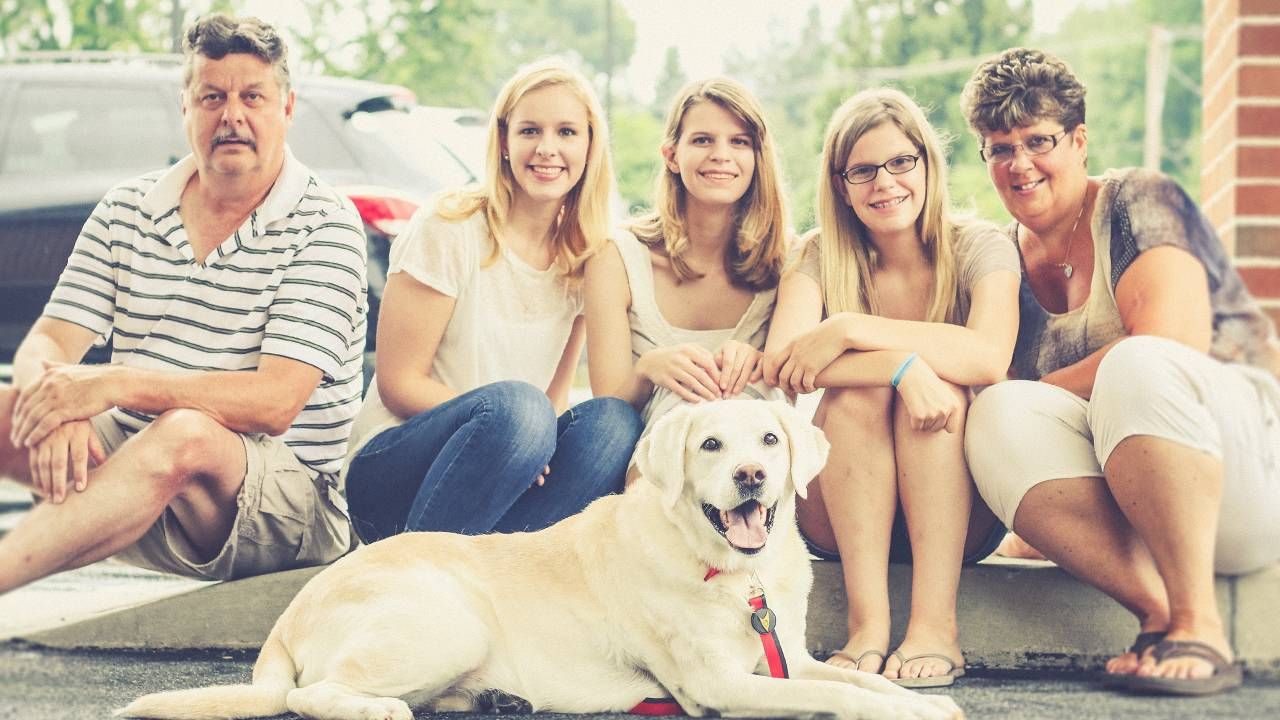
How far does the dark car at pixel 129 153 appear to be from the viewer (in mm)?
6051

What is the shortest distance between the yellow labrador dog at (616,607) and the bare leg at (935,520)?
0.28 metres

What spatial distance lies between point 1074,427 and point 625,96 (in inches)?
1809

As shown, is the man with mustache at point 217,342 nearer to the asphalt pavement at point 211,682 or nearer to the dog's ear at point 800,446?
the asphalt pavement at point 211,682

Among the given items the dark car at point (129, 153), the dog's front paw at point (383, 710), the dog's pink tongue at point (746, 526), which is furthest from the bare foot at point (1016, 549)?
the dark car at point (129, 153)

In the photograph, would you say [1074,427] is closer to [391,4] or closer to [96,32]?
[96,32]

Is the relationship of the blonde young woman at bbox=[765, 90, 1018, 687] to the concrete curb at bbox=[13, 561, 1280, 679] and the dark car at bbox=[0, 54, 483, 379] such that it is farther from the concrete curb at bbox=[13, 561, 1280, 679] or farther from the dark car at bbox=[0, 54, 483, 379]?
the dark car at bbox=[0, 54, 483, 379]

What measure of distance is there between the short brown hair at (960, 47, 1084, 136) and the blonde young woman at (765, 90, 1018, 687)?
0.51ft

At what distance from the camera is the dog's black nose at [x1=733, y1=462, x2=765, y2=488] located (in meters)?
2.84

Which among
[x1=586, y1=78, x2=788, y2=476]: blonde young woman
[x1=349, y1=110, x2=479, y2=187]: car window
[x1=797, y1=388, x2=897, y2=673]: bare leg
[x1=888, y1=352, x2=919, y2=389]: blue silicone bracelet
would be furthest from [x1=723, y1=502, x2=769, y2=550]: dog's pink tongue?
[x1=349, y1=110, x2=479, y2=187]: car window

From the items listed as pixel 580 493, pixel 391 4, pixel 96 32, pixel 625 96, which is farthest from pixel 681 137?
pixel 625 96

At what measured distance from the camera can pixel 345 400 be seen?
3678mm

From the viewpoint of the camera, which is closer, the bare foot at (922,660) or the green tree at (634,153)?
the bare foot at (922,660)

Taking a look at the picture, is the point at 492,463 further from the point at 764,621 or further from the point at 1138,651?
the point at 1138,651

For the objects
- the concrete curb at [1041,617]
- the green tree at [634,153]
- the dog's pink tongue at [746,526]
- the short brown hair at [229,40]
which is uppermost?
the short brown hair at [229,40]
